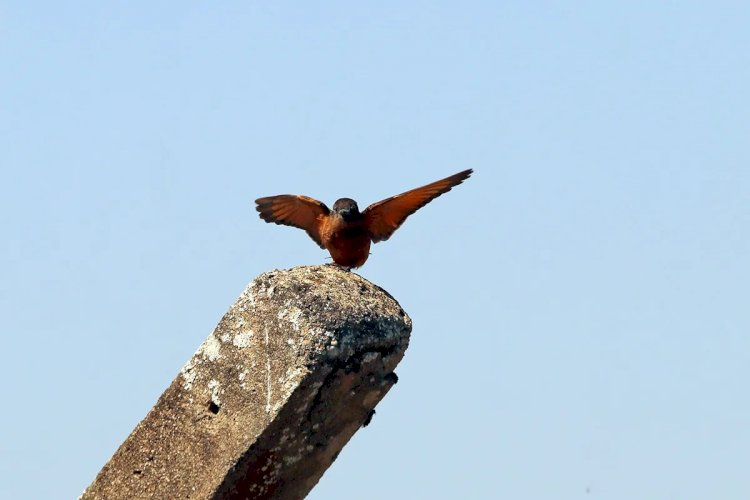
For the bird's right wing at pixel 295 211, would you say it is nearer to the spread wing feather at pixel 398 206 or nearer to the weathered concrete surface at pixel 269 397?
the spread wing feather at pixel 398 206

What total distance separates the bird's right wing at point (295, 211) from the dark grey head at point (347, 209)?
7.3 inches

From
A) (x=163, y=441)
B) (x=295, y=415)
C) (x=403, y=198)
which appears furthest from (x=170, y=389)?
(x=403, y=198)

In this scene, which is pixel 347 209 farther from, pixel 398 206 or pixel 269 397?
pixel 269 397

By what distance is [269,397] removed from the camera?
24.4 ft

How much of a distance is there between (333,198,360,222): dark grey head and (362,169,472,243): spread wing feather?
9cm

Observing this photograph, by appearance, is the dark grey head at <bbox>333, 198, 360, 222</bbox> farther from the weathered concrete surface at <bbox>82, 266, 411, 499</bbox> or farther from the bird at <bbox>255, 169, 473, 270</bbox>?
the weathered concrete surface at <bbox>82, 266, 411, 499</bbox>

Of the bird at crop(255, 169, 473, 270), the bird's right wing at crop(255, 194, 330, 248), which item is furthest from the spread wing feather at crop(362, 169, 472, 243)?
the bird's right wing at crop(255, 194, 330, 248)

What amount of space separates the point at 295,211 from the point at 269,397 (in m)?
4.28

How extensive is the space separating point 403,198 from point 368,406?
128 inches

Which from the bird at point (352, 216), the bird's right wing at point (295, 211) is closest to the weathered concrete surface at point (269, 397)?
the bird at point (352, 216)

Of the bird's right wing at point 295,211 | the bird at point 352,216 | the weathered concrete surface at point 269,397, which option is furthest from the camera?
the bird's right wing at point 295,211

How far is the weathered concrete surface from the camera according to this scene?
24.5ft

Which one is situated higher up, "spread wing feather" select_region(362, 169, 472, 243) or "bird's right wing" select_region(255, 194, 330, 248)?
"spread wing feather" select_region(362, 169, 472, 243)

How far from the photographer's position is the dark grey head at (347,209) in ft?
36.0
